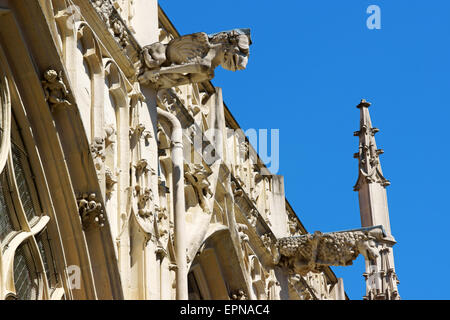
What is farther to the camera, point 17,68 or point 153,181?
point 153,181

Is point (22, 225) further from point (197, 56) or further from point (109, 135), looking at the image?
point (197, 56)

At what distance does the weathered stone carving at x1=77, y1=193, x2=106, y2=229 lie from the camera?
13672 mm

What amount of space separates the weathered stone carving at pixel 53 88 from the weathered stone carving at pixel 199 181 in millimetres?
4616

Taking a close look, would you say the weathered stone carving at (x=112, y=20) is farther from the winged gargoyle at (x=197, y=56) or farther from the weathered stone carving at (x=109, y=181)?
the weathered stone carving at (x=109, y=181)

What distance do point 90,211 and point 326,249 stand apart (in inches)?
341

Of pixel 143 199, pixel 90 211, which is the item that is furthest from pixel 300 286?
pixel 90 211

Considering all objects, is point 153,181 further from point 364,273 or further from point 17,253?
point 364,273

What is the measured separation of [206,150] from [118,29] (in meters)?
3.71

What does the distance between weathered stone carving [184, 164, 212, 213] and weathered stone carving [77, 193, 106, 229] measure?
425 centimetres

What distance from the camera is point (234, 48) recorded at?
53.4 feet

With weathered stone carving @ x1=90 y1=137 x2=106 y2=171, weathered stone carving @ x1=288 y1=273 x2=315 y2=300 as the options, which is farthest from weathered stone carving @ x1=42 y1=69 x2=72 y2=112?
weathered stone carving @ x1=288 y1=273 x2=315 y2=300

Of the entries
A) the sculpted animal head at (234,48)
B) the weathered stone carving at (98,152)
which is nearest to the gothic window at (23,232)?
the weathered stone carving at (98,152)
